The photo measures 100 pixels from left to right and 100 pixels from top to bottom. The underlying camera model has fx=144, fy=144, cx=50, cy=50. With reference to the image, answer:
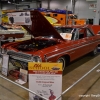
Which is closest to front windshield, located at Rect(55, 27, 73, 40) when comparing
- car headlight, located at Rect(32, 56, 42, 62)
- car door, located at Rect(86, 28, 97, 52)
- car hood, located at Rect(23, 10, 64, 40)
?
car hood, located at Rect(23, 10, 64, 40)

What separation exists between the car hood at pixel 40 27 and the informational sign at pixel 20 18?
217 mm

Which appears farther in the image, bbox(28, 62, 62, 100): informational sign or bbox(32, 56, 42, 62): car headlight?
bbox(32, 56, 42, 62): car headlight

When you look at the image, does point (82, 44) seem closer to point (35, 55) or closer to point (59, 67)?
point (35, 55)

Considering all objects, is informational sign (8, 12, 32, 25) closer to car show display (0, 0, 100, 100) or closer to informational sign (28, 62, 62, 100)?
car show display (0, 0, 100, 100)

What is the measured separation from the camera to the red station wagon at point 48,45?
3410 mm

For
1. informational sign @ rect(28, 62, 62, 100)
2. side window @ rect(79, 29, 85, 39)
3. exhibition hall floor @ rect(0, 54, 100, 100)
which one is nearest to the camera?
informational sign @ rect(28, 62, 62, 100)

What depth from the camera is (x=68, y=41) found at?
424 cm

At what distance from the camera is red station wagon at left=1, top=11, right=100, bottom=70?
11.2ft

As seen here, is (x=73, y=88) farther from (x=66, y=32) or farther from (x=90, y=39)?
(x=90, y=39)

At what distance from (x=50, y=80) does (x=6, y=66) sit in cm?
174

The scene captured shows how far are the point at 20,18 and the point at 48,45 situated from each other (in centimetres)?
115

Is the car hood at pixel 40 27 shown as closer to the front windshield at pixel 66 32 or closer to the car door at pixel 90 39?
the front windshield at pixel 66 32

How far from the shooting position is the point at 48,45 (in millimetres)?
4184

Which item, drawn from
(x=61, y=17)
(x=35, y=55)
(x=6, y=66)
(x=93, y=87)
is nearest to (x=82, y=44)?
(x=93, y=87)
